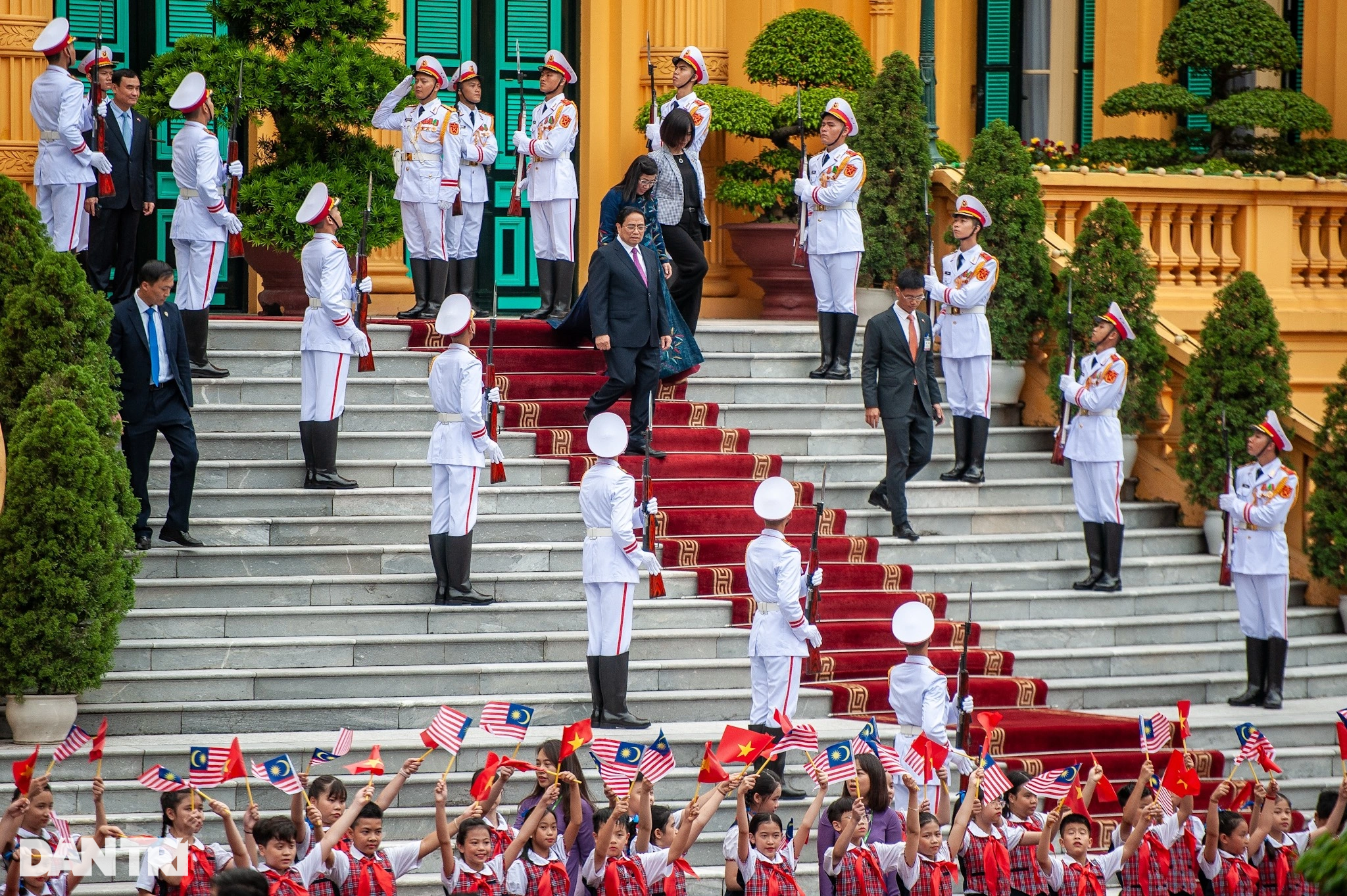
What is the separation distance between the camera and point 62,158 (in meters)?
13.6

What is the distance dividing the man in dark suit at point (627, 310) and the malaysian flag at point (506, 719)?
4.99m

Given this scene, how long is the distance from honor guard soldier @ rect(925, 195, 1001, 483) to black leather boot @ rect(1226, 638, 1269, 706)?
2.45 metres

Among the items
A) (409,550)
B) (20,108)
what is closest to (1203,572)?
(409,550)

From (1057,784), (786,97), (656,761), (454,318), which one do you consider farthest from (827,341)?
(656,761)

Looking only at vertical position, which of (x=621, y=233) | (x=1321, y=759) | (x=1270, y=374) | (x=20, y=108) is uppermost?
(x=20, y=108)

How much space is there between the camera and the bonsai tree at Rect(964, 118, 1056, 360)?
49.1 ft

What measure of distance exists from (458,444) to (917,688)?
3.33 m

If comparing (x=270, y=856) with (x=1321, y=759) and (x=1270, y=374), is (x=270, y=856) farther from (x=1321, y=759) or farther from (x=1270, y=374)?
(x=1270, y=374)

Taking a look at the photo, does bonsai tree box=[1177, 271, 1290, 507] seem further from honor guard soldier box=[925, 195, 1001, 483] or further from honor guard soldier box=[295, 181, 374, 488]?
honor guard soldier box=[295, 181, 374, 488]

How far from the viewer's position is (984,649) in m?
12.5

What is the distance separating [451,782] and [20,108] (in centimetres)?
778

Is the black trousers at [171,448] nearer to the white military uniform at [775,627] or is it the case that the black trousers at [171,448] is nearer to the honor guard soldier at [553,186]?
the white military uniform at [775,627]

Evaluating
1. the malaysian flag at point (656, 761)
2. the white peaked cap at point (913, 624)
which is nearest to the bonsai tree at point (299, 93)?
the white peaked cap at point (913, 624)

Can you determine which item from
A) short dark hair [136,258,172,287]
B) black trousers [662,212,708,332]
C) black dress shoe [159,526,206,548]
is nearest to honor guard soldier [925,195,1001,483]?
black trousers [662,212,708,332]
